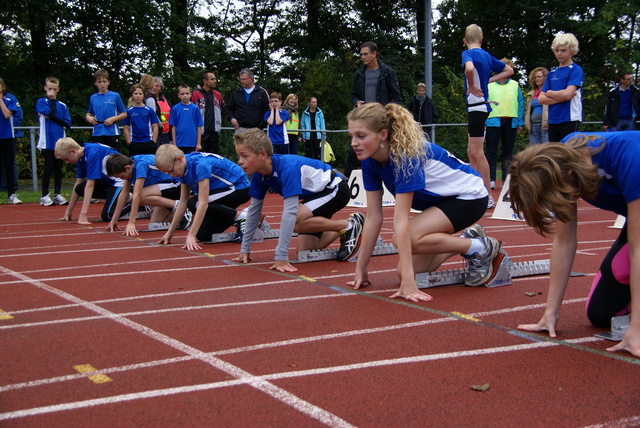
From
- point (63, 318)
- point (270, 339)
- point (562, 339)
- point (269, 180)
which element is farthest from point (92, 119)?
point (562, 339)

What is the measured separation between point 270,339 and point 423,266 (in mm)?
1737

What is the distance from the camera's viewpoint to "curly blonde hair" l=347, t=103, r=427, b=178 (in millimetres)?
4258

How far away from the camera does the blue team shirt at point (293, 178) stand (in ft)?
18.0

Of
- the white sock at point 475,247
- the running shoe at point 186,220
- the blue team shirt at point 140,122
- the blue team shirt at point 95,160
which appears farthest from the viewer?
the blue team shirt at point 140,122

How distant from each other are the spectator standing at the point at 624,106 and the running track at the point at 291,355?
8.79m

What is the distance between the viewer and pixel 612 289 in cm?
346

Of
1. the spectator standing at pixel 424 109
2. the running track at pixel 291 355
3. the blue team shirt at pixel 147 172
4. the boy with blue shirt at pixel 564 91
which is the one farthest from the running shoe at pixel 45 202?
Answer: the spectator standing at pixel 424 109

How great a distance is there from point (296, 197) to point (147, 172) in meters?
3.44

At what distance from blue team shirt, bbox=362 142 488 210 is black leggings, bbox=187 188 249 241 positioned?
121 inches

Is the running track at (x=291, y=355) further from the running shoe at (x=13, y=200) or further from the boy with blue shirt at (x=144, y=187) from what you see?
the running shoe at (x=13, y=200)

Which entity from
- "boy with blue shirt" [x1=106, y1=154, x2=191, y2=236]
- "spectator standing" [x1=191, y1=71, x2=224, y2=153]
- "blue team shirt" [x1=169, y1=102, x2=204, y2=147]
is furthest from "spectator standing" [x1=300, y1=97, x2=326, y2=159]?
"boy with blue shirt" [x1=106, y1=154, x2=191, y2=236]

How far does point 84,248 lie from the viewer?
7.00 metres

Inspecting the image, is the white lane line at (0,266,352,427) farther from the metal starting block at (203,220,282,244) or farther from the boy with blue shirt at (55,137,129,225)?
the boy with blue shirt at (55,137,129,225)

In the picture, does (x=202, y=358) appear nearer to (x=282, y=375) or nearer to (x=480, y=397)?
(x=282, y=375)
